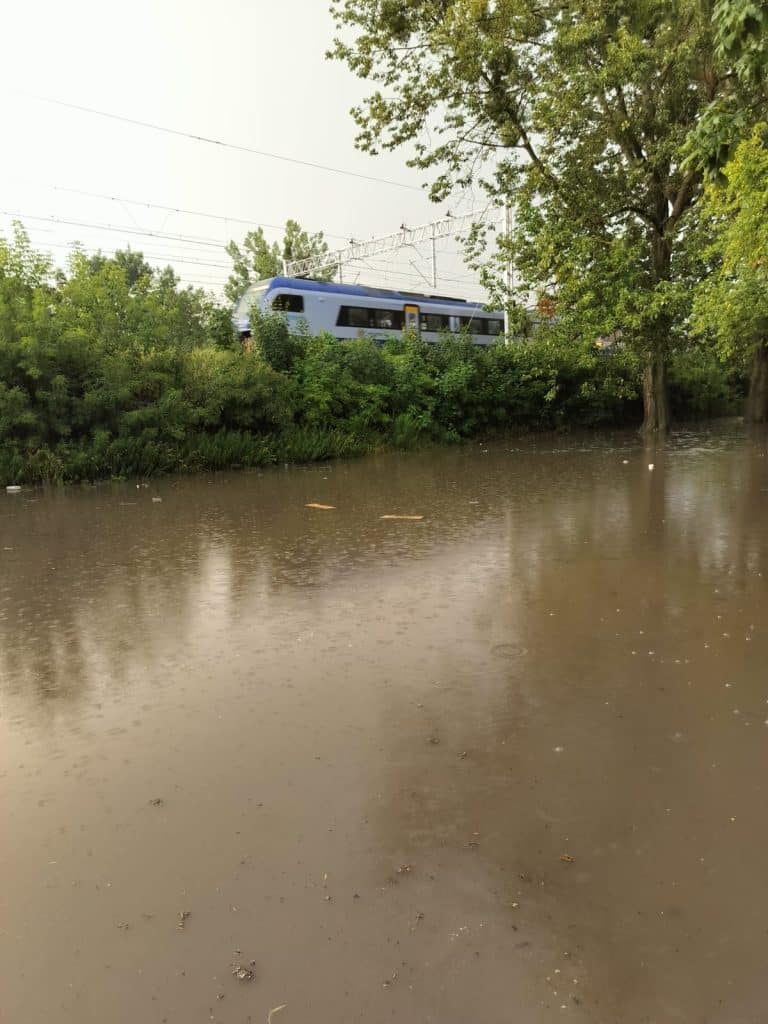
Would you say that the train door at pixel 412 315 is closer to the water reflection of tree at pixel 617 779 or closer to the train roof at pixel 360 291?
the train roof at pixel 360 291

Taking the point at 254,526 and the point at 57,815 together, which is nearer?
the point at 57,815

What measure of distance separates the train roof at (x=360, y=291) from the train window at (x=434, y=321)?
0.56 meters

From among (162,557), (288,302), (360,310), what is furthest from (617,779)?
(360,310)

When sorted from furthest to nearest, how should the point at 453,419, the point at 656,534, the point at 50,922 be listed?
1. the point at 453,419
2. the point at 656,534
3. the point at 50,922

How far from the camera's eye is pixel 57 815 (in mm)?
2883

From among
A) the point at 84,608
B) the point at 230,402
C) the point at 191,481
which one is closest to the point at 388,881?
the point at 84,608

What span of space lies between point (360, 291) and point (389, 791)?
86.3 feet

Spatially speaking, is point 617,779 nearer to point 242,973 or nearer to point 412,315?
point 242,973

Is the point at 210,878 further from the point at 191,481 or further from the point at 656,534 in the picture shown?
the point at 191,481

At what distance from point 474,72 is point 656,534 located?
1414cm

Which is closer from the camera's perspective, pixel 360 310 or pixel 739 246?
pixel 739 246

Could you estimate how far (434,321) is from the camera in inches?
1195

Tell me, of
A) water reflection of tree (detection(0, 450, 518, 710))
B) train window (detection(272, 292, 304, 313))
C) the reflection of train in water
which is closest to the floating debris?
water reflection of tree (detection(0, 450, 518, 710))

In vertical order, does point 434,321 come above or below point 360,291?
below
